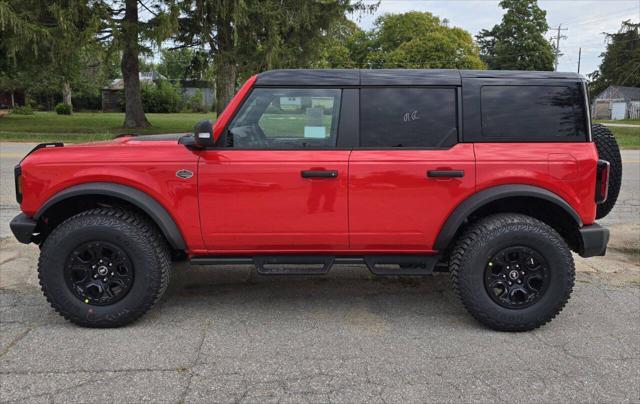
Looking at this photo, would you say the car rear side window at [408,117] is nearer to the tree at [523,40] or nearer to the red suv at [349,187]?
the red suv at [349,187]

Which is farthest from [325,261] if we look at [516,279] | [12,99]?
[12,99]

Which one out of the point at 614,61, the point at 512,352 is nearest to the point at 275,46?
the point at 512,352

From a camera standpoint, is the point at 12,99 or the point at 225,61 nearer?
the point at 225,61

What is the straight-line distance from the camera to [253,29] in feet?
62.4

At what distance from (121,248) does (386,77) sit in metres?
2.24

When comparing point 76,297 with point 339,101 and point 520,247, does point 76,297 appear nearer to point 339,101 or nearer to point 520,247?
point 339,101

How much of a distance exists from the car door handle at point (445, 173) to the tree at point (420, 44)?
2046 inches

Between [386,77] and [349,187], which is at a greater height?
[386,77]

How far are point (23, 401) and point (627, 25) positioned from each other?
92969 mm

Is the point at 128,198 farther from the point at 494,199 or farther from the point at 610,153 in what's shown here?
the point at 610,153

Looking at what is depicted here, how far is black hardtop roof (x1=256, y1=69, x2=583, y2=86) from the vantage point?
3699 millimetres

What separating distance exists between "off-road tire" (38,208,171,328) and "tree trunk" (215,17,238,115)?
1579cm

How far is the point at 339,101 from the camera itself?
3.70 m

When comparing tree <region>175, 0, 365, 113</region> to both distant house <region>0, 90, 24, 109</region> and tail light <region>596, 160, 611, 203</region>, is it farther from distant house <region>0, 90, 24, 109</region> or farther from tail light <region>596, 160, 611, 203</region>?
distant house <region>0, 90, 24, 109</region>
